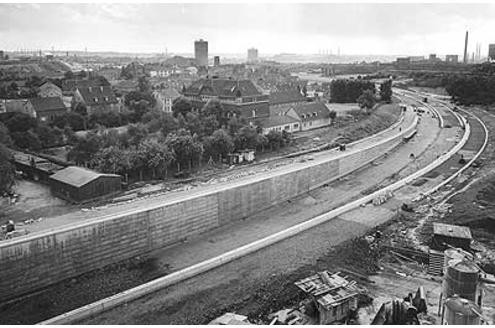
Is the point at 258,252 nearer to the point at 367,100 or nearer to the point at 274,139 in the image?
the point at 274,139

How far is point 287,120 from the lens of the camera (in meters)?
39.8

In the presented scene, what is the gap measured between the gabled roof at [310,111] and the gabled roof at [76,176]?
21.2 m

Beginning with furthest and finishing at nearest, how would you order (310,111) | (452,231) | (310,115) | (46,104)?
(310,111)
(310,115)
(46,104)
(452,231)

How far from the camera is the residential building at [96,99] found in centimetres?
4338

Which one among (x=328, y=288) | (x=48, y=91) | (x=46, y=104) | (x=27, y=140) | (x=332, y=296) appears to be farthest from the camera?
(x=48, y=91)

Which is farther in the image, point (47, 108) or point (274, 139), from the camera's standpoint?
point (47, 108)

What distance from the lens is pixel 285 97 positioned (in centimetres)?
4928

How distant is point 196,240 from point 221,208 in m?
2.19

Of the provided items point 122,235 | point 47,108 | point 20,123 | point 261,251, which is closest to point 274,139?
point 261,251

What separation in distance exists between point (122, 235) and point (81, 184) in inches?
224

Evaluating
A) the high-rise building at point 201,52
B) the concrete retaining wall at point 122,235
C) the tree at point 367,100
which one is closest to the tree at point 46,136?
the concrete retaining wall at point 122,235

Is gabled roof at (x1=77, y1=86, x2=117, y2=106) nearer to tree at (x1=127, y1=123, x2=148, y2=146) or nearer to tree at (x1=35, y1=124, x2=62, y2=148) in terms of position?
tree at (x1=35, y1=124, x2=62, y2=148)

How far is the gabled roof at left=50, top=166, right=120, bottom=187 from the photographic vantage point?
22.9 metres

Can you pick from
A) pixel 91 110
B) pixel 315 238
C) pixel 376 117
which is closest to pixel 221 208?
pixel 315 238
